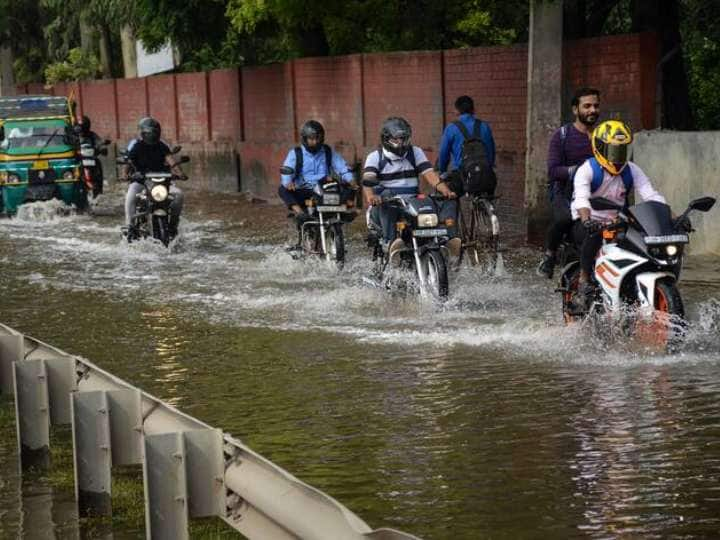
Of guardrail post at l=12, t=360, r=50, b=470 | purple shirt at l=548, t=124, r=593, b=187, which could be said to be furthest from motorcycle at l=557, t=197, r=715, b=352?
guardrail post at l=12, t=360, r=50, b=470

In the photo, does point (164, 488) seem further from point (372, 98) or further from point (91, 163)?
point (91, 163)

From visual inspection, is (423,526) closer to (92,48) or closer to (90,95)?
(90,95)

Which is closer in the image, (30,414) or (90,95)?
(30,414)

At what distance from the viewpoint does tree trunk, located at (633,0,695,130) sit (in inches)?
748

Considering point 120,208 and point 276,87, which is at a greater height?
point 276,87

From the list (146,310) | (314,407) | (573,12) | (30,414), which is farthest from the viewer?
(573,12)

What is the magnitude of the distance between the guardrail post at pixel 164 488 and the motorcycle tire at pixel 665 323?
5022mm

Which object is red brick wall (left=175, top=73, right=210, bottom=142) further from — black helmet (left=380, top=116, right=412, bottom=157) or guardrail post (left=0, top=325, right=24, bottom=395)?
guardrail post (left=0, top=325, right=24, bottom=395)

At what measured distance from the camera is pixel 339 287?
16062mm

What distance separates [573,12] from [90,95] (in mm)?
26291

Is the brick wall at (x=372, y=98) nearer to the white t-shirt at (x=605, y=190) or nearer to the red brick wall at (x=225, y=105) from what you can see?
the red brick wall at (x=225, y=105)

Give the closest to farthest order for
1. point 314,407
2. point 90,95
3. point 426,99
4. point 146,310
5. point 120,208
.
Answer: point 314,407, point 146,310, point 426,99, point 120,208, point 90,95

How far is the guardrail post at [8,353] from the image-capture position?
9.34 meters

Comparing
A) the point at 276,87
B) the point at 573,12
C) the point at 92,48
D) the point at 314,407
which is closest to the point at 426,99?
the point at 573,12
